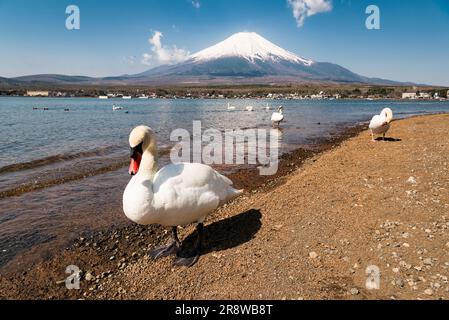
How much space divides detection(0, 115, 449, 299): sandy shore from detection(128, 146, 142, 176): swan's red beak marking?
2.14 meters

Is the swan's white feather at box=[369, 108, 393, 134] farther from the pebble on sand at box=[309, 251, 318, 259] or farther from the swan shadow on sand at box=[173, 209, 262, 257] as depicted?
the pebble on sand at box=[309, 251, 318, 259]

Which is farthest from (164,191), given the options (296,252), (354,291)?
(354,291)

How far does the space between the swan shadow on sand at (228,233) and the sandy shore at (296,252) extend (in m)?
0.03

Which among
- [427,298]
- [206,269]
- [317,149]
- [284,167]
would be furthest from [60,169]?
[427,298]

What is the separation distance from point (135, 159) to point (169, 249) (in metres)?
2.34

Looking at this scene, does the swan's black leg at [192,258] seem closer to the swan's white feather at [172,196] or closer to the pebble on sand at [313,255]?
the swan's white feather at [172,196]

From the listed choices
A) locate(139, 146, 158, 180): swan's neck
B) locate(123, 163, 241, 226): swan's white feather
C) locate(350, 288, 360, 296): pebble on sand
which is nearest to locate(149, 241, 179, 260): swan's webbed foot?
locate(123, 163, 241, 226): swan's white feather

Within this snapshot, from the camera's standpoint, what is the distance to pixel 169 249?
24.5ft

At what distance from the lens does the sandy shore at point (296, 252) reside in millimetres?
5387

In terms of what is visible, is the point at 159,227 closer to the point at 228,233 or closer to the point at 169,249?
the point at 169,249

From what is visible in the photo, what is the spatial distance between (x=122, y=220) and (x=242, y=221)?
370 cm

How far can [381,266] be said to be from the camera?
558 centimetres

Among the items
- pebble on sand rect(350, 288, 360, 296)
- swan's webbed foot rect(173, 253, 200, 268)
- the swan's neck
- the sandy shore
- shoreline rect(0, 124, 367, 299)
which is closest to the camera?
pebble on sand rect(350, 288, 360, 296)

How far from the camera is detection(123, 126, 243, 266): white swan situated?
19.6ft
